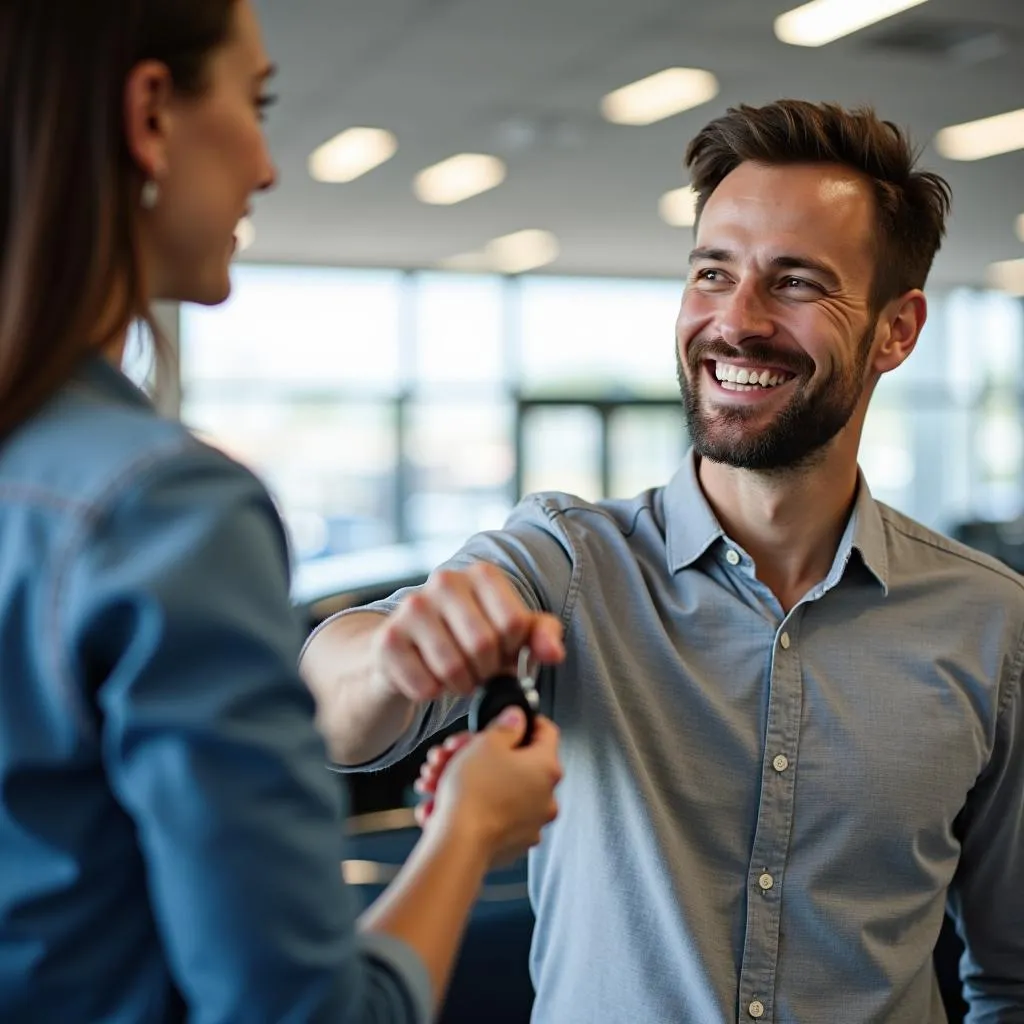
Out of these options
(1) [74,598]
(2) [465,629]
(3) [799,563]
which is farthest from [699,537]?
(1) [74,598]

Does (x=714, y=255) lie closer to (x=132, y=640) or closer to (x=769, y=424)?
(x=769, y=424)

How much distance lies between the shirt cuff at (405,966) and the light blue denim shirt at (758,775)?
537mm

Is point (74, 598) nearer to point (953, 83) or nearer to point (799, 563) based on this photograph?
point (799, 563)

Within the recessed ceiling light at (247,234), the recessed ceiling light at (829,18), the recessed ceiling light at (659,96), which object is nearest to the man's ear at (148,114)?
the recessed ceiling light at (829,18)

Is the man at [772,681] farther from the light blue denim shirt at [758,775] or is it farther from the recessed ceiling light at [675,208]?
the recessed ceiling light at [675,208]

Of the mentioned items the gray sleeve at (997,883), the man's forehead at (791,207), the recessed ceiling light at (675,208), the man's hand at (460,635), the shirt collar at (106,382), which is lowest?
the recessed ceiling light at (675,208)

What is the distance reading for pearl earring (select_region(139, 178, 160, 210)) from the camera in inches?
31.3

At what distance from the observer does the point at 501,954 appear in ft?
8.09

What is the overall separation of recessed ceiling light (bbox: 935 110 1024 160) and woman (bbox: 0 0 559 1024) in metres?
6.79

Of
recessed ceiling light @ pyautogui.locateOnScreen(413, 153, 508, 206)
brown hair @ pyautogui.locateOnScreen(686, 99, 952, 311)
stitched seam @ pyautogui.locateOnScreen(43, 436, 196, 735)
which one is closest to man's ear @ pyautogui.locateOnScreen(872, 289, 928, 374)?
brown hair @ pyautogui.locateOnScreen(686, 99, 952, 311)

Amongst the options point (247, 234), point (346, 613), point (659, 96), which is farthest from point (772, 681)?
point (247, 234)

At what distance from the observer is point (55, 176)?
2.46 feet

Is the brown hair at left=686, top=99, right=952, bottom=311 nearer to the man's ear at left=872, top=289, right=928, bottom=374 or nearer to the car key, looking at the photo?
the man's ear at left=872, top=289, right=928, bottom=374

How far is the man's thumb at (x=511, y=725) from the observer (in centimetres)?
91
